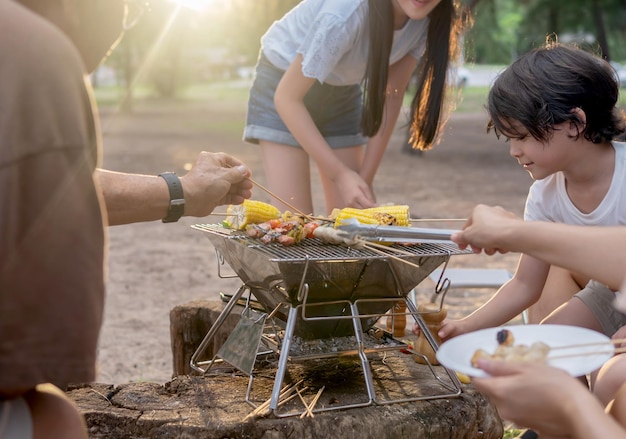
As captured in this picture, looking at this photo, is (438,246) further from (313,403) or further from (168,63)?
(168,63)

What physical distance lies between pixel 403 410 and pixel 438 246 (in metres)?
0.59

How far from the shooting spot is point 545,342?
2.05 meters

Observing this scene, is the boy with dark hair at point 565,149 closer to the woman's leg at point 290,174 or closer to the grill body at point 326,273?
the grill body at point 326,273

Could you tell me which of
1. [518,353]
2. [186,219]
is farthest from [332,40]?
[186,219]

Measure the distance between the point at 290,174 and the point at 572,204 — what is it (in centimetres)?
166

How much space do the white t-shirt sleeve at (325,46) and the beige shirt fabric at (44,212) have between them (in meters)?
2.37

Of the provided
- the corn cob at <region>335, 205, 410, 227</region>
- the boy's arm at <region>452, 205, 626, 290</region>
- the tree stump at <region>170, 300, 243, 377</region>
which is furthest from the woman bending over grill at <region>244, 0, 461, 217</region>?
the boy's arm at <region>452, 205, 626, 290</region>

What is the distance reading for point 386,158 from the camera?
1588cm

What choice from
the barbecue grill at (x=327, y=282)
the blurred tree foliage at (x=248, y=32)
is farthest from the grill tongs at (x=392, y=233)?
the blurred tree foliage at (x=248, y=32)

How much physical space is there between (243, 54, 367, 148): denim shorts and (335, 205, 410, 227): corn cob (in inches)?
52.4

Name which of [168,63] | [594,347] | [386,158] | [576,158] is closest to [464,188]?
[386,158]

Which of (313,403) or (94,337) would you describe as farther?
(313,403)

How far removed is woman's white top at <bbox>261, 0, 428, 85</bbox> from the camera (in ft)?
12.6

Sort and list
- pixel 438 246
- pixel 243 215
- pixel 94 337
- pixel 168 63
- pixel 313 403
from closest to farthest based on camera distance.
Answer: pixel 94 337
pixel 313 403
pixel 438 246
pixel 243 215
pixel 168 63
